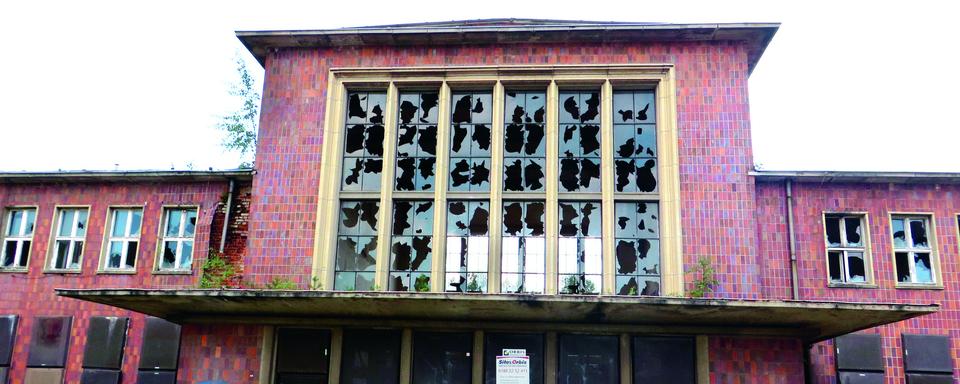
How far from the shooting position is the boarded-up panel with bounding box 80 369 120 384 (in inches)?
643

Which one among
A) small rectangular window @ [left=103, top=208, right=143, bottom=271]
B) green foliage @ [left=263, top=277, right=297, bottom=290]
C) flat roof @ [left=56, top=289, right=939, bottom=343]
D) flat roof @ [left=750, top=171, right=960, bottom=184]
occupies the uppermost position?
flat roof @ [left=750, top=171, right=960, bottom=184]

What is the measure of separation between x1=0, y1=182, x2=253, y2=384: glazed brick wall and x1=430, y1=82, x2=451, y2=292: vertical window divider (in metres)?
4.01

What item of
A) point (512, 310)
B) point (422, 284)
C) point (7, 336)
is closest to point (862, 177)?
point (512, 310)

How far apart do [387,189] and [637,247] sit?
4915 millimetres

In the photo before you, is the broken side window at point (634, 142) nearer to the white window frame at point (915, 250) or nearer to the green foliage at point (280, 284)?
the white window frame at point (915, 250)

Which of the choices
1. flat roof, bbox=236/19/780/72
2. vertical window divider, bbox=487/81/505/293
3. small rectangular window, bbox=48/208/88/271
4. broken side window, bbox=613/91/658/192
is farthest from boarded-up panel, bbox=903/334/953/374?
small rectangular window, bbox=48/208/88/271

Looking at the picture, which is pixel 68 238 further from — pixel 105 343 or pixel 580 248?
pixel 580 248

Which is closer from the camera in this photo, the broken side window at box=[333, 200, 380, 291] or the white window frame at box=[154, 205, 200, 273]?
the broken side window at box=[333, 200, 380, 291]

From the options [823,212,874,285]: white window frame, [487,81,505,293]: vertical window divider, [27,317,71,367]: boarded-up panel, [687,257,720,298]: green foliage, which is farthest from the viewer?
[27,317,71,367]: boarded-up panel

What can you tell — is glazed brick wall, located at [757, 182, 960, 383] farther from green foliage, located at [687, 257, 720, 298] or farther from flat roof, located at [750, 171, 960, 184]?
green foliage, located at [687, 257, 720, 298]

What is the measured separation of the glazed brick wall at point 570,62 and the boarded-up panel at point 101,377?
3474 millimetres

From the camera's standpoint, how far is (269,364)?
15.5 m

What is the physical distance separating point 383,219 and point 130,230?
5634 mm

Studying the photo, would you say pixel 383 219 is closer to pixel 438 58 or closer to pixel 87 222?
pixel 438 58
